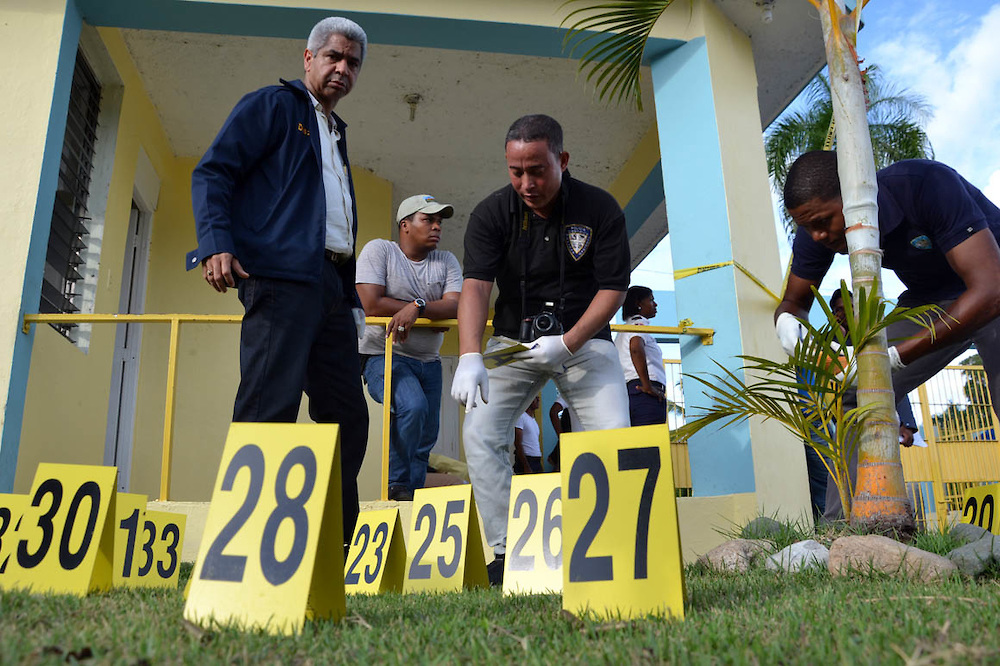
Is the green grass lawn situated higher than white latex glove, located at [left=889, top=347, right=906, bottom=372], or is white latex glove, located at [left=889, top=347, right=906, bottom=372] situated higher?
white latex glove, located at [left=889, top=347, right=906, bottom=372]

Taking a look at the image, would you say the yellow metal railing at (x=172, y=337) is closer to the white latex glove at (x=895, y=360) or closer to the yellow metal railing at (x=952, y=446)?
the white latex glove at (x=895, y=360)

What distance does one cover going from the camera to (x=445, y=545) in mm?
2740

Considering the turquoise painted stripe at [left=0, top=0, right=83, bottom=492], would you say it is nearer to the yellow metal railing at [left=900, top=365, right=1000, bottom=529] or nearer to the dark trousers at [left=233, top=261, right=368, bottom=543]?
the dark trousers at [left=233, top=261, right=368, bottom=543]

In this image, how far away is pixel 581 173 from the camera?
27.1 feet

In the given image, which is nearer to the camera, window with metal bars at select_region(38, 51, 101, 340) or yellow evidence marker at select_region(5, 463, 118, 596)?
yellow evidence marker at select_region(5, 463, 118, 596)

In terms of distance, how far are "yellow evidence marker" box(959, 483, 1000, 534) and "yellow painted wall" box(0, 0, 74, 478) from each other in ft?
14.7

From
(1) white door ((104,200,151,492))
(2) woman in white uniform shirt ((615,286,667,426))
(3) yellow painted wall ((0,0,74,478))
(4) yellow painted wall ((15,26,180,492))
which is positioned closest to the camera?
(3) yellow painted wall ((0,0,74,478))

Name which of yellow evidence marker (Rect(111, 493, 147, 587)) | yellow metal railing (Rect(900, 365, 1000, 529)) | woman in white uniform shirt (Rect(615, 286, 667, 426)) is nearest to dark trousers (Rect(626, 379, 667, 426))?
woman in white uniform shirt (Rect(615, 286, 667, 426))

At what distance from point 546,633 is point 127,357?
6.20 metres

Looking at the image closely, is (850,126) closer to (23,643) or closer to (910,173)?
(910,173)

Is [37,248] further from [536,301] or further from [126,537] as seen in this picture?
[536,301]

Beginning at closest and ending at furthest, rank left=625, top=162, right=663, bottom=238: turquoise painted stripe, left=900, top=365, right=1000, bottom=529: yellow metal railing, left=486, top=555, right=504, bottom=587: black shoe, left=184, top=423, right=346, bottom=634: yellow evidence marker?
1. left=184, top=423, right=346, bottom=634: yellow evidence marker
2. left=486, top=555, right=504, bottom=587: black shoe
3. left=625, top=162, right=663, bottom=238: turquoise painted stripe
4. left=900, top=365, right=1000, bottom=529: yellow metal railing

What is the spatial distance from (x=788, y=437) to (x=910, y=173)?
1.88m

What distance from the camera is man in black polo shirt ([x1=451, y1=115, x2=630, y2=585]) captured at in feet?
9.80
